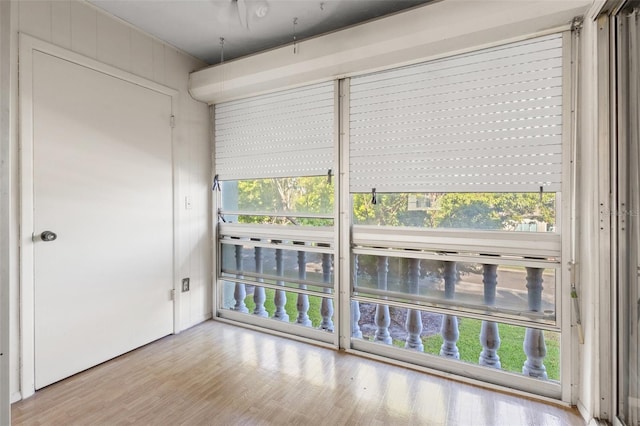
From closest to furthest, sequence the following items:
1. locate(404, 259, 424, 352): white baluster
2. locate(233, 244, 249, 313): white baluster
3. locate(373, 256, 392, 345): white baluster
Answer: locate(404, 259, 424, 352): white baluster, locate(373, 256, 392, 345): white baluster, locate(233, 244, 249, 313): white baluster

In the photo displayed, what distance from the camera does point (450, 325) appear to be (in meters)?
2.28

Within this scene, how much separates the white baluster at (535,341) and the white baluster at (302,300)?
162 centimetres

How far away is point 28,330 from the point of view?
6.32 ft

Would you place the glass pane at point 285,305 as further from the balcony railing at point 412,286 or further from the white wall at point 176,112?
the white wall at point 176,112

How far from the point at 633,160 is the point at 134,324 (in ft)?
10.8

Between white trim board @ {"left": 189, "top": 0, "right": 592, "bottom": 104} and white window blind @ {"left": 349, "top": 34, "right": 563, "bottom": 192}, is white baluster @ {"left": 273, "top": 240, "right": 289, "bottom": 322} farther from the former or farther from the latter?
white trim board @ {"left": 189, "top": 0, "right": 592, "bottom": 104}

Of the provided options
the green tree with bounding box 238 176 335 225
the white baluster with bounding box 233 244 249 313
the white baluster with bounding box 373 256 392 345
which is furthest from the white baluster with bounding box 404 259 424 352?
the white baluster with bounding box 233 244 249 313

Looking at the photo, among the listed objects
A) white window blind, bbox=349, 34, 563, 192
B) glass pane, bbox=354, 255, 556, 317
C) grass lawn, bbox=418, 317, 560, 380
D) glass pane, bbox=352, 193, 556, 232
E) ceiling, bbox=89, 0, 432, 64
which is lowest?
grass lawn, bbox=418, 317, 560, 380

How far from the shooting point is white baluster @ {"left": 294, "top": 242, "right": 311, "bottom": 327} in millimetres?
2801

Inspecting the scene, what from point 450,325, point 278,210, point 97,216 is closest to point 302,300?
point 278,210

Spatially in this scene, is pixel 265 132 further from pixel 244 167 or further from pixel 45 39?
pixel 45 39

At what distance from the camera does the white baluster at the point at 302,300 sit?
9.19 ft

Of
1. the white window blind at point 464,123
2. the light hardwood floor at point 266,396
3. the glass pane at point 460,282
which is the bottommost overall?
the light hardwood floor at point 266,396

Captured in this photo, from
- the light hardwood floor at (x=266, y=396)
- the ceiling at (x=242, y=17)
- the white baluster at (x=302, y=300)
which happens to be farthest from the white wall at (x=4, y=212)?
the white baluster at (x=302, y=300)
